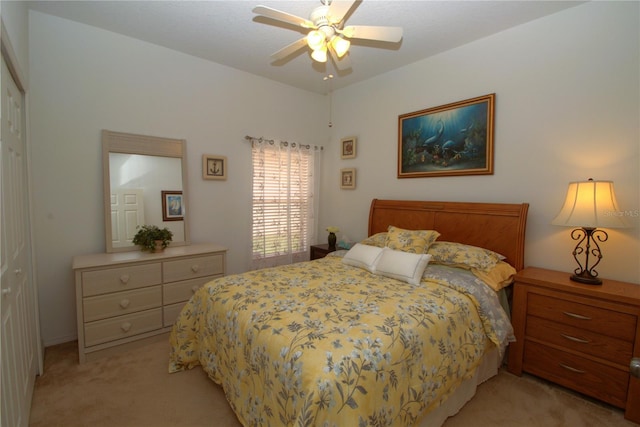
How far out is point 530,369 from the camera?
7.29 feet

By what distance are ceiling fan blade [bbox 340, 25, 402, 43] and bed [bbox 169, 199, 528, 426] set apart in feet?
5.08

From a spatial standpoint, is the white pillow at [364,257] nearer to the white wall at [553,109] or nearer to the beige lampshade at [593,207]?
the white wall at [553,109]

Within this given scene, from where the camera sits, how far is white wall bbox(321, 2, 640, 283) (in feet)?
7.06

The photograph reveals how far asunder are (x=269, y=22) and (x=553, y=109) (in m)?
2.34

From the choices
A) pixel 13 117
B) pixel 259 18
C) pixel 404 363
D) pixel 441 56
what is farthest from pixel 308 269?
pixel 441 56

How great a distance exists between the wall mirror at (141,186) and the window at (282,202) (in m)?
0.89

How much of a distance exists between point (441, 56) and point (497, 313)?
2554 mm

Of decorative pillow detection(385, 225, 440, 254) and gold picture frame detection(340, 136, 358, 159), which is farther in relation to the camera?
gold picture frame detection(340, 136, 358, 159)

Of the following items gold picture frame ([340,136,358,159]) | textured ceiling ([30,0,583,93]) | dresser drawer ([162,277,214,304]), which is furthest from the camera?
gold picture frame ([340,136,358,159])

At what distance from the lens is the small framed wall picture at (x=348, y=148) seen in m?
3.97

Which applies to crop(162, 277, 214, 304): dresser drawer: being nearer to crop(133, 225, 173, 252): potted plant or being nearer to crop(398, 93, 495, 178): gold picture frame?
crop(133, 225, 173, 252): potted plant

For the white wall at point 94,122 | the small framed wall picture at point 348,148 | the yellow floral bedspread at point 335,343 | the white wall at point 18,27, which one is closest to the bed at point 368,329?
the yellow floral bedspread at point 335,343

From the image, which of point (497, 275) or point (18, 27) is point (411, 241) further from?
point (18, 27)

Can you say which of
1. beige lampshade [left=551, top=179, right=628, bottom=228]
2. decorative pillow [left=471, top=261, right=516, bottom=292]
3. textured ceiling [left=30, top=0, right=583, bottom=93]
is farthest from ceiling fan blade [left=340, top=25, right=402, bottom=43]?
decorative pillow [left=471, top=261, right=516, bottom=292]
